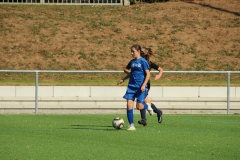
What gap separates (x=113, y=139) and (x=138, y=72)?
79.0 inches

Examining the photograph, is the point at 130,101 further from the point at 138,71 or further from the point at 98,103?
the point at 98,103

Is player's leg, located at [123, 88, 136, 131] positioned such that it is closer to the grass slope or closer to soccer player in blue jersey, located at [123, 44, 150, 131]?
soccer player in blue jersey, located at [123, 44, 150, 131]

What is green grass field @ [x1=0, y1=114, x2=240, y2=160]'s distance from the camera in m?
10.4

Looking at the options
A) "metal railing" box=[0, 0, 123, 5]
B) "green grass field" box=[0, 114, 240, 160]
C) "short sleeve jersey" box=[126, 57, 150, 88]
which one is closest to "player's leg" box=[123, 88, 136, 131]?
"short sleeve jersey" box=[126, 57, 150, 88]

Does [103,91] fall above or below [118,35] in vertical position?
below

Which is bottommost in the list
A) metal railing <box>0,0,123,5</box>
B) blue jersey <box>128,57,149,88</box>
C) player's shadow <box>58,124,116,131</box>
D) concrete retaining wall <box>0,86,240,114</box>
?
concrete retaining wall <box>0,86,240,114</box>

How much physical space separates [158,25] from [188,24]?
1556mm

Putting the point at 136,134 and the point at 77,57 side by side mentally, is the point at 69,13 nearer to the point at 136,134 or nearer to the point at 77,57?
the point at 77,57

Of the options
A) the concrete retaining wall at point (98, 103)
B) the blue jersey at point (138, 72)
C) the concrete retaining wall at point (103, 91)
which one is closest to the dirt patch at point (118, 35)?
the concrete retaining wall at point (103, 91)

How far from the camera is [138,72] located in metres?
14.0

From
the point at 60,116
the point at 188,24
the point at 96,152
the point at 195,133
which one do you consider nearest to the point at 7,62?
the point at 188,24

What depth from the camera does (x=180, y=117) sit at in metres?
18.8

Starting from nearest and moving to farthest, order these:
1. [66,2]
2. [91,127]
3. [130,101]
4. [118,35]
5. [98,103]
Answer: [130,101] → [91,127] → [98,103] → [118,35] → [66,2]

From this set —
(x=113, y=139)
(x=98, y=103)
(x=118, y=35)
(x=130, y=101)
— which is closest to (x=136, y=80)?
(x=130, y=101)
